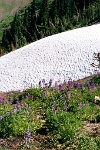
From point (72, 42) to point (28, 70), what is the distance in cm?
310

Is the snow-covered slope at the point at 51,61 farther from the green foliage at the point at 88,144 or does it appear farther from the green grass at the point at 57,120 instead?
the green foliage at the point at 88,144

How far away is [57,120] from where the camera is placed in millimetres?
7602

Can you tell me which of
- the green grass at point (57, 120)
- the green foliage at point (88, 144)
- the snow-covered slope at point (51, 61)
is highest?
the snow-covered slope at point (51, 61)

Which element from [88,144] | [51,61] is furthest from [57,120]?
[51,61]

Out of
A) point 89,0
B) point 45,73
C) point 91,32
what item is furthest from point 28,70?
point 89,0

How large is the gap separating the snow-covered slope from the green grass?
18.7ft

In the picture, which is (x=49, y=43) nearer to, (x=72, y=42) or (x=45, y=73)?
(x=72, y=42)

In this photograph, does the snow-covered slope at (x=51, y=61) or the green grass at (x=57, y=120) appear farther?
the snow-covered slope at (x=51, y=61)

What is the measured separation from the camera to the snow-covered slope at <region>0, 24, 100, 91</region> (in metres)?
16.5

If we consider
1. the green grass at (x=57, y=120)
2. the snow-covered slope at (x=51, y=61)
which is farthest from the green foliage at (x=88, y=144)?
the snow-covered slope at (x=51, y=61)

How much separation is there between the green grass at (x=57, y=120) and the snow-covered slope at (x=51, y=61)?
5.71 m

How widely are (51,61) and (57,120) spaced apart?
413 inches

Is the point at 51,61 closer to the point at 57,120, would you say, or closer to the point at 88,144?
the point at 57,120

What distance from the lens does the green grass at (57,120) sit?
283 inches
